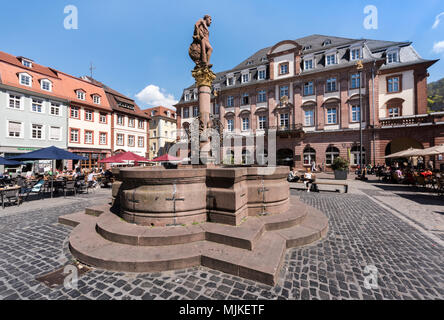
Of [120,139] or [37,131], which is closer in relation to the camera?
[37,131]

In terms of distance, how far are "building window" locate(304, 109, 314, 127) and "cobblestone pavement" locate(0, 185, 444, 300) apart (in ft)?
73.1

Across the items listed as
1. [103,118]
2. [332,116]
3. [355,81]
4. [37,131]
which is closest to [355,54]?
[355,81]

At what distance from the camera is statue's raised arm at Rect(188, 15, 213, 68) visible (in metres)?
6.74

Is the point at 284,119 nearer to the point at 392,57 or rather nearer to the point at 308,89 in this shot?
the point at 308,89

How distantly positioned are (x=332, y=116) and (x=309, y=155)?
18.0ft

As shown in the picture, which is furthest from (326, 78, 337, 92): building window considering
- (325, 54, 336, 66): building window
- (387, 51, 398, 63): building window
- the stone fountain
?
the stone fountain

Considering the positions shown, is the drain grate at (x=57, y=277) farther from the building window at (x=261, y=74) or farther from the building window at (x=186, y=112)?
the building window at (x=186, y=112)

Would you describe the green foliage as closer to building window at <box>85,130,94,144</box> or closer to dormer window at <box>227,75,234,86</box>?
dormer window at <box>227,75,234,86</box>

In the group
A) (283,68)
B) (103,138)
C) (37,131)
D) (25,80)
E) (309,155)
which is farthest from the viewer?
(103,138)

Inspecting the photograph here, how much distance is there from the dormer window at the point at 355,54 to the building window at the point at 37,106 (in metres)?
37.0

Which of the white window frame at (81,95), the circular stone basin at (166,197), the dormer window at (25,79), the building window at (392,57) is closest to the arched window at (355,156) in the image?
the building window at (392,57)

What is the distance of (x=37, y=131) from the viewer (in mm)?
21219

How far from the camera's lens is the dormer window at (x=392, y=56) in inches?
907
